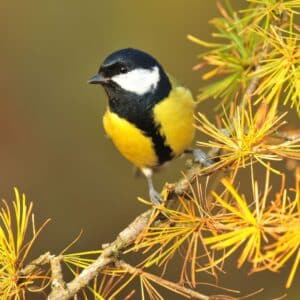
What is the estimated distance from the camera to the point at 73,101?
4219mm

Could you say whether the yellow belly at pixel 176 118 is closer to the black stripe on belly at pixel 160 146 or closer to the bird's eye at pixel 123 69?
the black stripe on belly at pixel 160 146

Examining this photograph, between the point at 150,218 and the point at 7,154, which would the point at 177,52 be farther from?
the point at 150,218

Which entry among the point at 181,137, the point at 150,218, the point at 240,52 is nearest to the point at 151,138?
the point at 181,137

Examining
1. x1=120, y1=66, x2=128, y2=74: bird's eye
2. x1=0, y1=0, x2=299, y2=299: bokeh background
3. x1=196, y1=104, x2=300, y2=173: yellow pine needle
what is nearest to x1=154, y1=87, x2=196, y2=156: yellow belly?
x1=120, y1=66, x2=128, y2=74: bird's eye

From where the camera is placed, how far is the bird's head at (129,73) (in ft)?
7.02

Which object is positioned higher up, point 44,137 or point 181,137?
point 181,137

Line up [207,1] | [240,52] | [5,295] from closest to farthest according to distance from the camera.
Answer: [5,295] → [240,52] → [207,1]

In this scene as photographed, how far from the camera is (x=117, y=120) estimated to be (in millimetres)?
2195

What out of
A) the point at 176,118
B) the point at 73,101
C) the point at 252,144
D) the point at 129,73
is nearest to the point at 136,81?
the point at 129,73

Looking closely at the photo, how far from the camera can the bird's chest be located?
216cm

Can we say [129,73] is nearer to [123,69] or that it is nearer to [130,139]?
[123,69]

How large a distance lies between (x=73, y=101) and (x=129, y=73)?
2.10 meters

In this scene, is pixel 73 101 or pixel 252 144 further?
pixel 73 101

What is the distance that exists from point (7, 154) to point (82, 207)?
0.51 m
